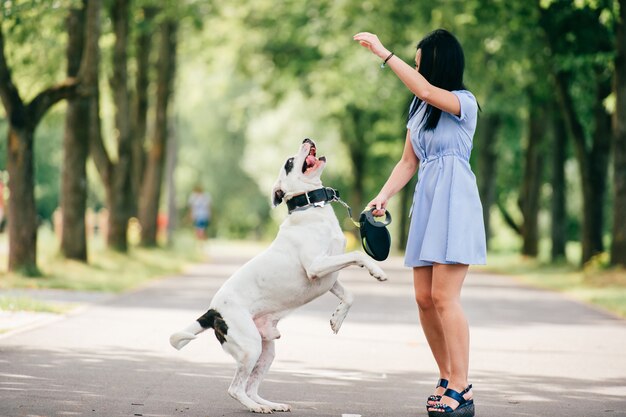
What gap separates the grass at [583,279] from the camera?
59.8 feet

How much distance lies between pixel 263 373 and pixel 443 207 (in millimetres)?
1507

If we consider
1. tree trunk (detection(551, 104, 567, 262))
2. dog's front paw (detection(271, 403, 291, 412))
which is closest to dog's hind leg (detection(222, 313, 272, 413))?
dog's front paw (detection(271, 403, 291, 412))

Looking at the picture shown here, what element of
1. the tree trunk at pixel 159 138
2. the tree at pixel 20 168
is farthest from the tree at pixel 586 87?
the tree trunk at pixel 159 138

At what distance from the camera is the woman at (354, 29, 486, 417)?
7.33 meters

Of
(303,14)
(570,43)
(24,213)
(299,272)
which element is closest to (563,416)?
(299,272)

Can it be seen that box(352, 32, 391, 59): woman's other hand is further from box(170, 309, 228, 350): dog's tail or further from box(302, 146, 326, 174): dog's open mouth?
box(170, 309, 228, 350): dog's tail

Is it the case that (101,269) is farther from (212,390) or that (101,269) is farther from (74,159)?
(212,390)

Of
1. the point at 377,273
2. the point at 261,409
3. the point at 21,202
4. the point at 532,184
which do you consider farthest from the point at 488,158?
the point at 377,273

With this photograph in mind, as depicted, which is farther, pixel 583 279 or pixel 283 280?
pixel 583 279

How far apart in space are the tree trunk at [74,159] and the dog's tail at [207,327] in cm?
1474

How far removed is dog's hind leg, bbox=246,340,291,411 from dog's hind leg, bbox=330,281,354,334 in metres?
0.45

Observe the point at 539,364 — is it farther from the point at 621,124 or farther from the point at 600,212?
the point at 600,212

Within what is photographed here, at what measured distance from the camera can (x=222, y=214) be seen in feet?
222

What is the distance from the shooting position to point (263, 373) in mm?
Result: 7621
